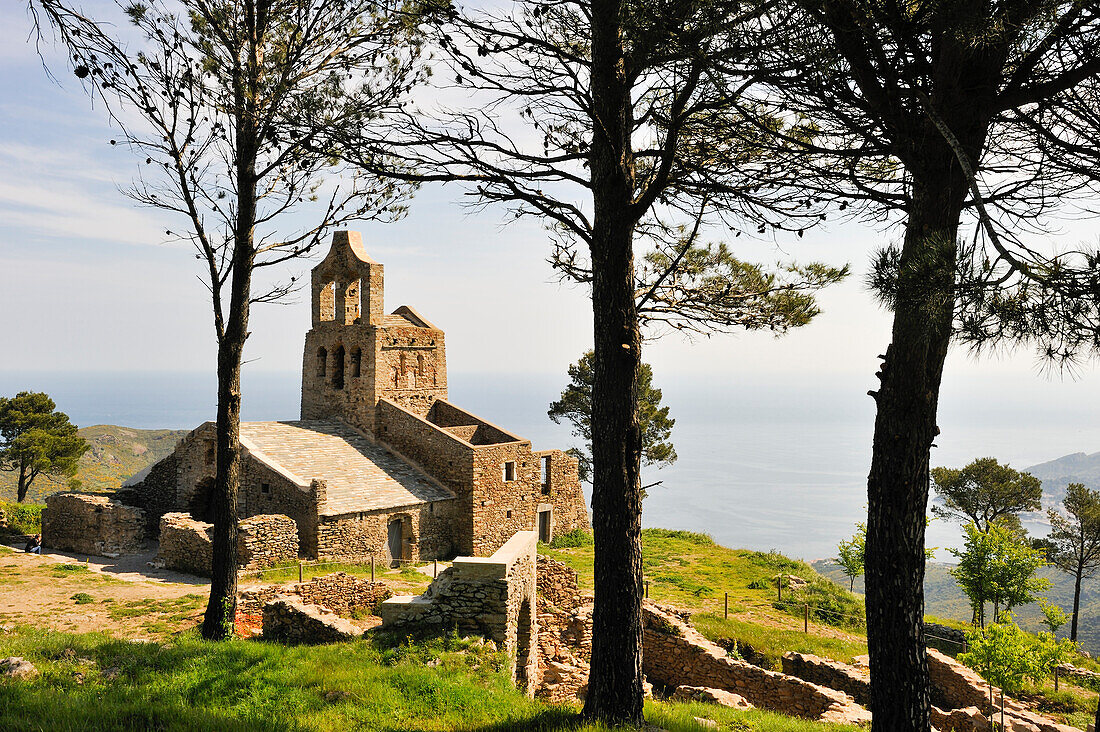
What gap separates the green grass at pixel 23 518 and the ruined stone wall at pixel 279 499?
8.64m

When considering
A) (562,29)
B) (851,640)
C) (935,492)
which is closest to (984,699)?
(851,640)

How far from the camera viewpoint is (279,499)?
19594 mm

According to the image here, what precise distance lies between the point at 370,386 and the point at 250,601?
44.5 feet

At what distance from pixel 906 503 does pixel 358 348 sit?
23098 millimetres

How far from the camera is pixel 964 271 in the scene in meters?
4.32

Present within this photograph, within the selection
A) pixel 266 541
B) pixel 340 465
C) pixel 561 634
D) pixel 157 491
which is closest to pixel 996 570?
pixel 561 634

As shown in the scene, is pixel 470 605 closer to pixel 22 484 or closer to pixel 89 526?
pixel 89 526

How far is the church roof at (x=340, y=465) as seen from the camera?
2028 cm

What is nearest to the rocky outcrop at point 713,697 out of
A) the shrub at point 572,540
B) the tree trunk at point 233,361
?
the tree trunk at point 233,361

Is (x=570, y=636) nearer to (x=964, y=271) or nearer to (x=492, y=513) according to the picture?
(x=492, y=513)

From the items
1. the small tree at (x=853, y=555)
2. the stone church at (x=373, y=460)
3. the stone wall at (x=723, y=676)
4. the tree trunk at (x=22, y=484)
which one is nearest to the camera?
the stone wall at (x=723, y=676)

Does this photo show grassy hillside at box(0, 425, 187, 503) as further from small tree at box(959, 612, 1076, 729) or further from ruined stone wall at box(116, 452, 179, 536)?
small tree at box(959, 612, 1076, 729)

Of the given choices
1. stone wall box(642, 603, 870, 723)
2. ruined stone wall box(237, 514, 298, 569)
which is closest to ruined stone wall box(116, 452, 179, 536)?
ruined stone wall box(237, 514, 298, 569)

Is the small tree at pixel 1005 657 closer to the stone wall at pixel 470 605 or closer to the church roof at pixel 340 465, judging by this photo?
the stone wall at pixel 470 605
